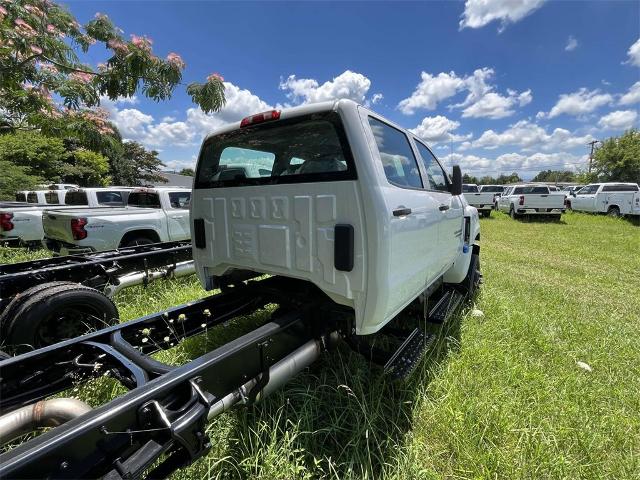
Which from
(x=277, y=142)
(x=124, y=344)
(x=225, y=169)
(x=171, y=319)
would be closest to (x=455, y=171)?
(x=277, y=142)

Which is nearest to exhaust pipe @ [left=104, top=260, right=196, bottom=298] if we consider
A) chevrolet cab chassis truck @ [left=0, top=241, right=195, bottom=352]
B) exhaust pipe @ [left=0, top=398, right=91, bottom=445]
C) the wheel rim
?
chevrolet cab chassis truck @ [left=0, top=241, right=195, bottom=352]

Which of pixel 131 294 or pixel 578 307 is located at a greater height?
pixel 131 294

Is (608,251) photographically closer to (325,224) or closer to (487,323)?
(487,323)

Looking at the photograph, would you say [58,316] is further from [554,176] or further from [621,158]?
[554,176]

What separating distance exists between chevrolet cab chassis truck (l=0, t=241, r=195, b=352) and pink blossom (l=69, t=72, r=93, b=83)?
289 cm

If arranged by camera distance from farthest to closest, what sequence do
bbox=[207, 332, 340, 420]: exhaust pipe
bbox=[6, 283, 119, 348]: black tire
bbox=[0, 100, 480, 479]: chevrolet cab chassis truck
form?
bbox=[6, 283, 119, 348]: black tire, bbox=[207, 332, 340, 420]: exhaust pipe, bbox=[0, 100, 480, 479]: chevrolet cab chassis truck

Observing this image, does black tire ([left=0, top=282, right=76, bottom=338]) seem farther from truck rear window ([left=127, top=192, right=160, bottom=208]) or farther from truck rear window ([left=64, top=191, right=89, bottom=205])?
truck rear window ([left=64, top=191, right=89, bottom=205])

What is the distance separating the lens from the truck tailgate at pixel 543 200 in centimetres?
1586

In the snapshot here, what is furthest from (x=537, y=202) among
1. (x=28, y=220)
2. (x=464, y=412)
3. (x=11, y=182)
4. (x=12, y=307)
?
(x=11, y=182)

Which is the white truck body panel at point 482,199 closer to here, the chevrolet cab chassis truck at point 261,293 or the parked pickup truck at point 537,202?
the parked pickup truck at point 537,202

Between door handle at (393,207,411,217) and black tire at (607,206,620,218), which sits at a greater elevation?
door handle at (393,207,411,217)

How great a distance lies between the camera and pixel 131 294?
472cm

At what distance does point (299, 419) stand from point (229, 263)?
1322 millimetres

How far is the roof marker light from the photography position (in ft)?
8.16
